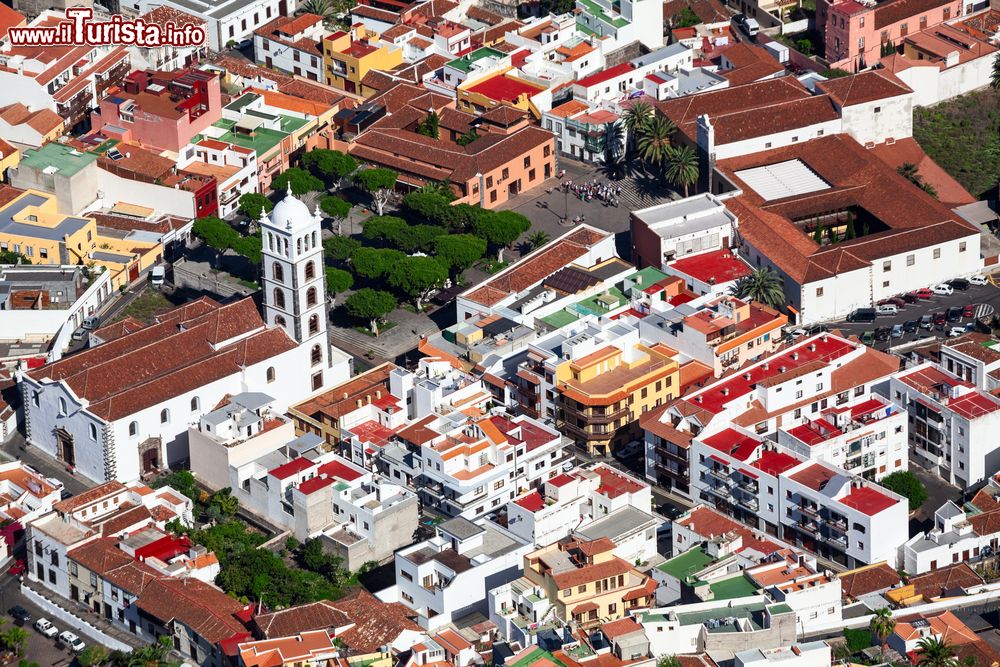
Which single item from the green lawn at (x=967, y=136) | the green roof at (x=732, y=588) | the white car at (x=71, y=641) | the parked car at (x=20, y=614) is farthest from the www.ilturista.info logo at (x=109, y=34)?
the green roof at (x=732, y=588)

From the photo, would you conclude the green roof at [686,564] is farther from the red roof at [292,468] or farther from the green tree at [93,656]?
the green tree at [93,656]

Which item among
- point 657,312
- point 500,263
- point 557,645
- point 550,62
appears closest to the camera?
point 557,645

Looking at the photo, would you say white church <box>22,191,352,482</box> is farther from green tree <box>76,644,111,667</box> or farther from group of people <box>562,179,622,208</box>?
group of people <box>562,179,622,208</box>

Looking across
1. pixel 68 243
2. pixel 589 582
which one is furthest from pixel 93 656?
pixel 68 243

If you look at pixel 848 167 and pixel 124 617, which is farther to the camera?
pixel 848 167

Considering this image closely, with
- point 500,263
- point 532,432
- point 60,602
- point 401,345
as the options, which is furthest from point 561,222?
point 60,602

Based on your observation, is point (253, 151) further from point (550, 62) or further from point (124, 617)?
point (124, 617)
